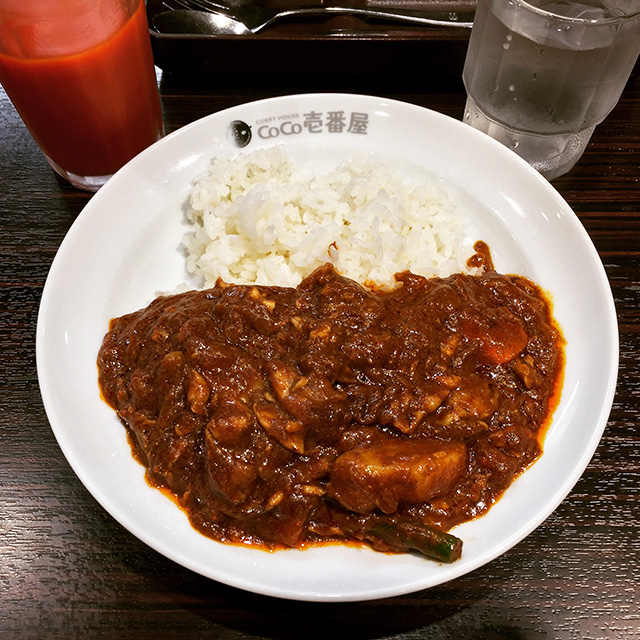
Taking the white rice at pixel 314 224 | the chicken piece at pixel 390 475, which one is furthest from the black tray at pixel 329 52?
the chicken piece at pixel 390 475

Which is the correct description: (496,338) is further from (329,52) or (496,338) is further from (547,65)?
(329,52)

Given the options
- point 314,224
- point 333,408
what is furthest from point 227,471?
point 314,224

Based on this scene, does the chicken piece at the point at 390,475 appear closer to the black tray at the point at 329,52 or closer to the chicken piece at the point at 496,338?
the chicken piece at the point at 496,338

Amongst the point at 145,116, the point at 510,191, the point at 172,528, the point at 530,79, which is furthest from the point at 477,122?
the point at 172,528

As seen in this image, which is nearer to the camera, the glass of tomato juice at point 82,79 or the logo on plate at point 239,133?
the glass of tomato juice at point 82,79

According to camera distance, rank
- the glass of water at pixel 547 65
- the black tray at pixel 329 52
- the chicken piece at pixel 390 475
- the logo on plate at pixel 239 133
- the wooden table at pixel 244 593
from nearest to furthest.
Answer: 1. the chicken piece at pixel 390 475
2. the wooden table at pixel 244 593
3. the glass of water at pixel 547 65
4. the logo on plate at pixel 239 133
5. the black tray at pixel 329 52

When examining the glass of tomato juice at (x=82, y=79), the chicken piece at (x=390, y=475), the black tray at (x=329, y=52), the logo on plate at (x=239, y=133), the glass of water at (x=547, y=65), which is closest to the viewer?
the chicken piece at (x=390, y=475)

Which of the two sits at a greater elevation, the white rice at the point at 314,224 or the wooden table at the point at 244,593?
the white rice at the point at 314,224
